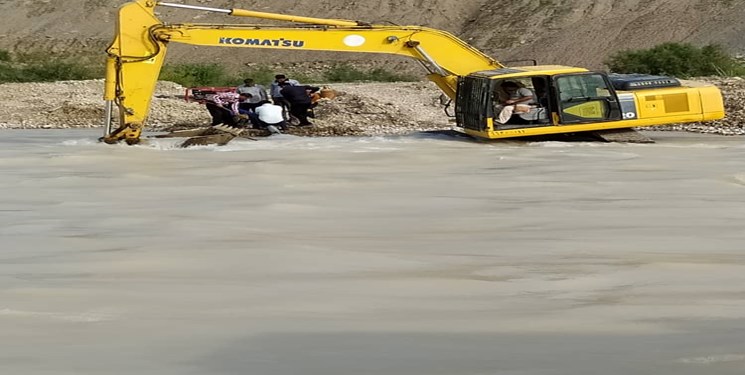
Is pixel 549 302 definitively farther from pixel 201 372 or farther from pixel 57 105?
pixel 57 105

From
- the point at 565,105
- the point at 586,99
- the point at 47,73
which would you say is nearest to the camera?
the point at 565,105

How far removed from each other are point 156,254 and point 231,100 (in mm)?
12358

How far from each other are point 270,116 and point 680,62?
18.5m

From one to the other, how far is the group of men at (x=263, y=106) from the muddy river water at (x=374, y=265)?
3.53 metres

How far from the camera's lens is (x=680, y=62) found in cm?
3634

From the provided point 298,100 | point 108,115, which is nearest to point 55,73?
point 298,100

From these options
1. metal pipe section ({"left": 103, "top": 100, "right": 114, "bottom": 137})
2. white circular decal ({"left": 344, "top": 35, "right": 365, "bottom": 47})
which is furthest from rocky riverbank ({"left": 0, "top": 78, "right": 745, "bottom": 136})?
metal pipe section ({"left": 103, "top": 100, "right": 114, "bottom": 137})

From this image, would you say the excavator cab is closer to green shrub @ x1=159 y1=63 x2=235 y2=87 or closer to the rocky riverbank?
the rocky riverbank

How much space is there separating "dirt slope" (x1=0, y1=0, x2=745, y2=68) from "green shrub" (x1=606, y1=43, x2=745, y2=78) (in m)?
7.81

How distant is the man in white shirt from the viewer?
21555 millimetres

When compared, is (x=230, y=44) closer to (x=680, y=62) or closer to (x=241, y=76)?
(x=680, y=62)

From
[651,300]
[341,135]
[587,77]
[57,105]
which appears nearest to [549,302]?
[651,300]

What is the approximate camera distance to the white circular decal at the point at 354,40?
19656 mm

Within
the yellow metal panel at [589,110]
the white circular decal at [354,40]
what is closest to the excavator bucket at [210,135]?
the white circular decal at [354,40]
